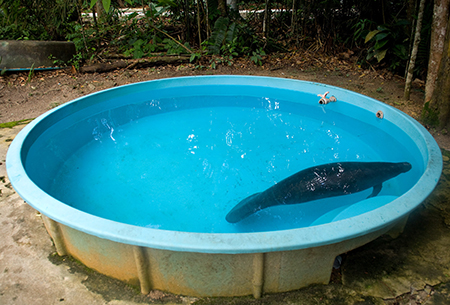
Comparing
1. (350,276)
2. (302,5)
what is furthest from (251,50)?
(350,276)

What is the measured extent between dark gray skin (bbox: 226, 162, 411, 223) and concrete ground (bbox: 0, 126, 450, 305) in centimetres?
44

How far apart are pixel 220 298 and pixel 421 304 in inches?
45.9

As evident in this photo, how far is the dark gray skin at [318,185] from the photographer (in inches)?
103

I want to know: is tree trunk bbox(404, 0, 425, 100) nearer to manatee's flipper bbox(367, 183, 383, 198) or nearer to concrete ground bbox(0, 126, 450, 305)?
manatee's flipper bbox(367, 183, 383, 198)

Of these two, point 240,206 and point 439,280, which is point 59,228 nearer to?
point 240,206

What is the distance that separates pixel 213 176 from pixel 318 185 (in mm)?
1088

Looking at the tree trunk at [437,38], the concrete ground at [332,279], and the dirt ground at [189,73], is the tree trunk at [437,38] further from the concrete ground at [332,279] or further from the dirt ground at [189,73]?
the concrete ground at [332,279]

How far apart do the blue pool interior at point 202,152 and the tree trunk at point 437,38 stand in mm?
778

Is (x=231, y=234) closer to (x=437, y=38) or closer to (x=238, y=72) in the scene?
(x=437, y=38)

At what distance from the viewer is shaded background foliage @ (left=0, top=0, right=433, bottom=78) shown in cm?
656

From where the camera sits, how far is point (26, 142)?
10.0ft

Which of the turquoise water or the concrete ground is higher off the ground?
the concrete ground

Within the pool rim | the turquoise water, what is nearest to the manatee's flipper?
the turquoise water

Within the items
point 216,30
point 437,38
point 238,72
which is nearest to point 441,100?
point 437,38
